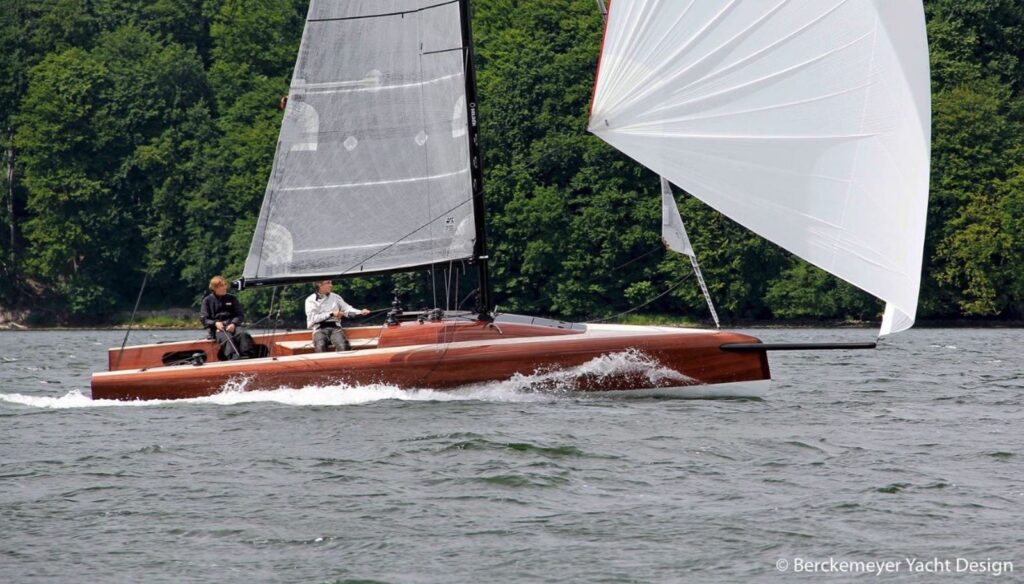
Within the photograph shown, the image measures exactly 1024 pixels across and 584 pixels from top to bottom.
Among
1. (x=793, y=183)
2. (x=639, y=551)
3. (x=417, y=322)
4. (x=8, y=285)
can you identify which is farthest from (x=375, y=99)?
(x=8, y=285)

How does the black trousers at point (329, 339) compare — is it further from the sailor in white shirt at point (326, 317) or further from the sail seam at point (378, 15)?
the sail seam at point (378, 15)

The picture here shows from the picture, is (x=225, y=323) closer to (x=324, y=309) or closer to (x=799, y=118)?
(x=324, y=309)

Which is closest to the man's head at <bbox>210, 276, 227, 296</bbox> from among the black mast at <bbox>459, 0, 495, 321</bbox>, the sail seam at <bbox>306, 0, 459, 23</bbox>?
the black mast at <bbox>459, 0, 495, 321</bbox>

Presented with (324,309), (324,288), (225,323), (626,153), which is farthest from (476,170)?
(225,323)

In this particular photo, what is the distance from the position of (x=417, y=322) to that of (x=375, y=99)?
2807 millimetres

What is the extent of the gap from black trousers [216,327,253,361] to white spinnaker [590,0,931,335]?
516 centimetres

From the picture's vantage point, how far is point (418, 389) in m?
18.5

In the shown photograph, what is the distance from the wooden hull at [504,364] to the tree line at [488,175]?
2648 centimetres

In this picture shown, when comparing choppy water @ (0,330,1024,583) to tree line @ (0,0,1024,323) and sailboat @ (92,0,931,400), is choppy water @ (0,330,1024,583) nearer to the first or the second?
sailboat @ (92,0,931,400)

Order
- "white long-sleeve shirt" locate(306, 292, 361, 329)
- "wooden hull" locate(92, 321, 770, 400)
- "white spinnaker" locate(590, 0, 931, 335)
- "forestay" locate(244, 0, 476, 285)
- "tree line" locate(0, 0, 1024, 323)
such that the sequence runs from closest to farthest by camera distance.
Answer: "white spinnaker" locate(590, 0, 931, 335), "wooden hull" locate(92, 321, 770, 400), "white long-sleeve shirt" locate(306, 292, 361, 329), "forestay" locate(244, 0, 476, 285), "tree line" locate(0, 0, 1024, 323)

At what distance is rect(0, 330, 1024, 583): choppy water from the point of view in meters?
10.9

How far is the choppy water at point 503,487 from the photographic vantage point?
1086 centimetres

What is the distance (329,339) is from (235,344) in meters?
1.14

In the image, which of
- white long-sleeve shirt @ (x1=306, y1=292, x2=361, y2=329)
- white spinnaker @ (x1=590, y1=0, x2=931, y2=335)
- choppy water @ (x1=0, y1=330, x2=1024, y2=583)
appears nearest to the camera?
choppy water @ (x1=0, y1=330, x2=1024, y2=583)
